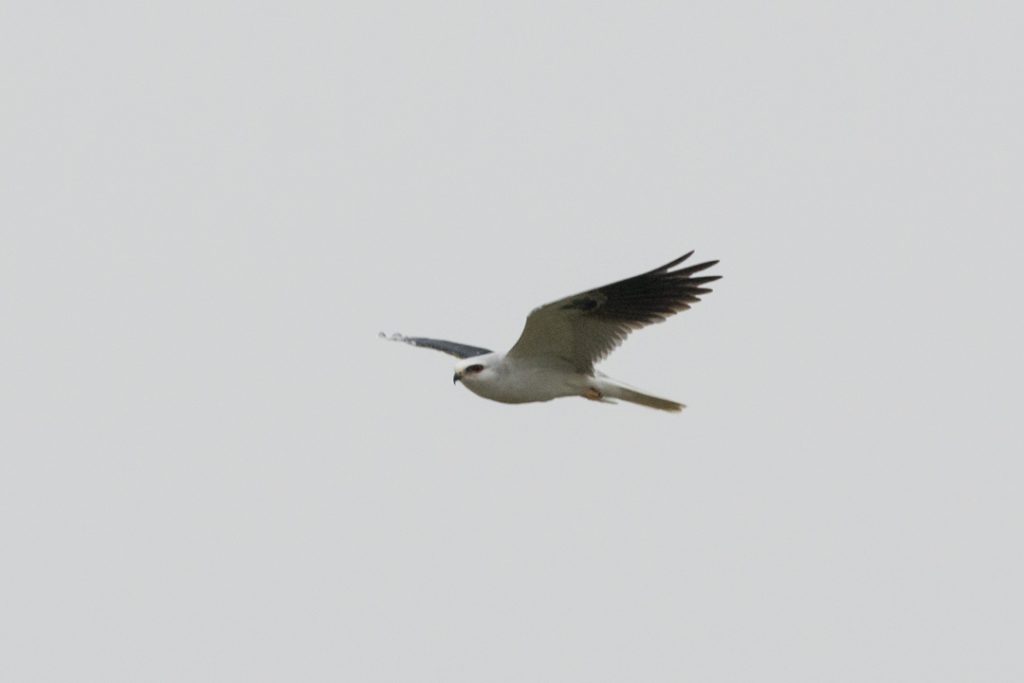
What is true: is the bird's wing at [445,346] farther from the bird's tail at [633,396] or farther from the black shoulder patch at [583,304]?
the black shoulder patch at [583,304]

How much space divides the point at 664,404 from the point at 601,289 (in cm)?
131

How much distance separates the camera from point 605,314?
1066 cm

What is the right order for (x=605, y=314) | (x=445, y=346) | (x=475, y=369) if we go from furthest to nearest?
(x=445, y=346), (x=475, y=369), (x=605, y=314)

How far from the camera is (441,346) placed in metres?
12.8

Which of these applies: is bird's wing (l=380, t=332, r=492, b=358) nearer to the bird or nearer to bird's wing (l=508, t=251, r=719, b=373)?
the bird

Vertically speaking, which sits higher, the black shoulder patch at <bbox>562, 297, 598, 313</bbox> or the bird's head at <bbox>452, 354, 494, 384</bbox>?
the black shoulder patch at <bbox>562, 297, 598, 313</bbox>

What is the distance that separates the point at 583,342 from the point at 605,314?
278 mm

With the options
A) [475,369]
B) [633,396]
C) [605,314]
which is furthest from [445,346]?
[605,314]

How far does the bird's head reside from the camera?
10953 mm

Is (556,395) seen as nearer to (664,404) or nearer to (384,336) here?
(664,404)

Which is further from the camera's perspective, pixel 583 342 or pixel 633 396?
pixel 633 396

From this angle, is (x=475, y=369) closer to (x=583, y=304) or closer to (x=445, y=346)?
(x=583, y=304)

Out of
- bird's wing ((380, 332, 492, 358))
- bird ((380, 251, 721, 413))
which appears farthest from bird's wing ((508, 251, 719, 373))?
bird's wing ((380, 332, 492, 358))

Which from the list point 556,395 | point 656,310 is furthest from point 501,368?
point 656,310
